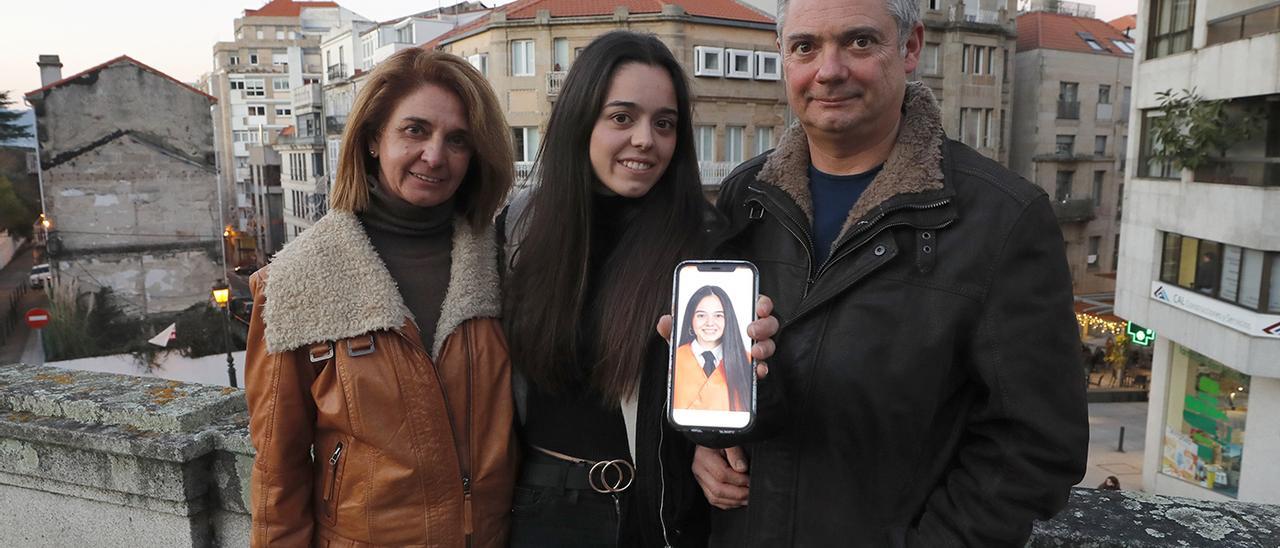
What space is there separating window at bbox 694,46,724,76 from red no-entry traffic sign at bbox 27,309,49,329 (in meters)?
19.1

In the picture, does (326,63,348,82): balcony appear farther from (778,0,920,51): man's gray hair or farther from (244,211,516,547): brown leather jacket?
(778,0,920,51): man's gray hair

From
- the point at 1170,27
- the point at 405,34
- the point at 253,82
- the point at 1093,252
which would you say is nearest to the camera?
the point at 1170,27

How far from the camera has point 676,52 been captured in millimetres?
23016

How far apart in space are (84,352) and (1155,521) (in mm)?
26767

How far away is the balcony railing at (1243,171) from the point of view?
12523 millimetres

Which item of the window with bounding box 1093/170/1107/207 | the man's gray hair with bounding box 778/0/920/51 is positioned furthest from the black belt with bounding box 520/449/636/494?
the window with bounding box 1093/170/1107/207

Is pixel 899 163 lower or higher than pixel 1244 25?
lower

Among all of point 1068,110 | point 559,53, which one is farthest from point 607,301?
point 1068,110

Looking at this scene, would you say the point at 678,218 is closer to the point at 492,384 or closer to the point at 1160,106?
the point at 492,384

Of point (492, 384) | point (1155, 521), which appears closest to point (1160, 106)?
point (1155, 521)

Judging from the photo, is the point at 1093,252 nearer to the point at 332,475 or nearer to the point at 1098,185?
the point at 1098,185

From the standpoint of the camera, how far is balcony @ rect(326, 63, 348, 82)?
115 ft

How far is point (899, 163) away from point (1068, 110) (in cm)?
3240

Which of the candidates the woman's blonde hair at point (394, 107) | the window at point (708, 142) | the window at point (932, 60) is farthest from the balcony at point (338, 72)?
the woman's blonde hair at point (394, 107)
